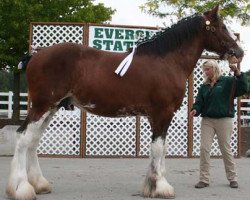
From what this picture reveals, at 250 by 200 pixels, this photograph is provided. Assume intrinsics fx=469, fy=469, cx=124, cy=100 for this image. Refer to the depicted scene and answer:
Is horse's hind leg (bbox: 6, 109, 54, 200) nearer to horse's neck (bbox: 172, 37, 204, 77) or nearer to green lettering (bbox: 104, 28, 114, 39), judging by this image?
horse's neck (bbox: 172, 37, 204, 77)

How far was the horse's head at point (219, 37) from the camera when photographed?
678 cm

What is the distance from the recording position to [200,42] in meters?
6.84

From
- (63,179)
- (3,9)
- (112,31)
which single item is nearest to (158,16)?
(3,9)

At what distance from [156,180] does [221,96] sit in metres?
1.83

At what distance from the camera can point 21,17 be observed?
20688 millimetres

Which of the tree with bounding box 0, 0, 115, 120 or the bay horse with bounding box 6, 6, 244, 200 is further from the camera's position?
the tree with bounding box 0, 0, 115, 120

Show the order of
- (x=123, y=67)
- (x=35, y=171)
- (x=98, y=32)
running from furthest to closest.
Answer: (x=98, y=32), (x=35, y=171), (x=123, y=67)

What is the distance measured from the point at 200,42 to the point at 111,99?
1622 millimetres

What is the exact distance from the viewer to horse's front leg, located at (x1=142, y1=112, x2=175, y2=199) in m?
6.19

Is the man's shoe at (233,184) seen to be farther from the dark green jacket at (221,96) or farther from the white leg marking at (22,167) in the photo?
the white leg marking at (22,167)

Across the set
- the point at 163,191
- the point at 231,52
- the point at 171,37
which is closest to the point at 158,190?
the point at 163,191

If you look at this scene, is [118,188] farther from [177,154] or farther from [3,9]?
[3,9]

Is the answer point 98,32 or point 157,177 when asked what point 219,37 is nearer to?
point 157,177

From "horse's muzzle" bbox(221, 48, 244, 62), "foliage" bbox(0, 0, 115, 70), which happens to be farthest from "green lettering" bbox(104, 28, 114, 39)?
"foliage" bbox(0, 0, 115, 70)
